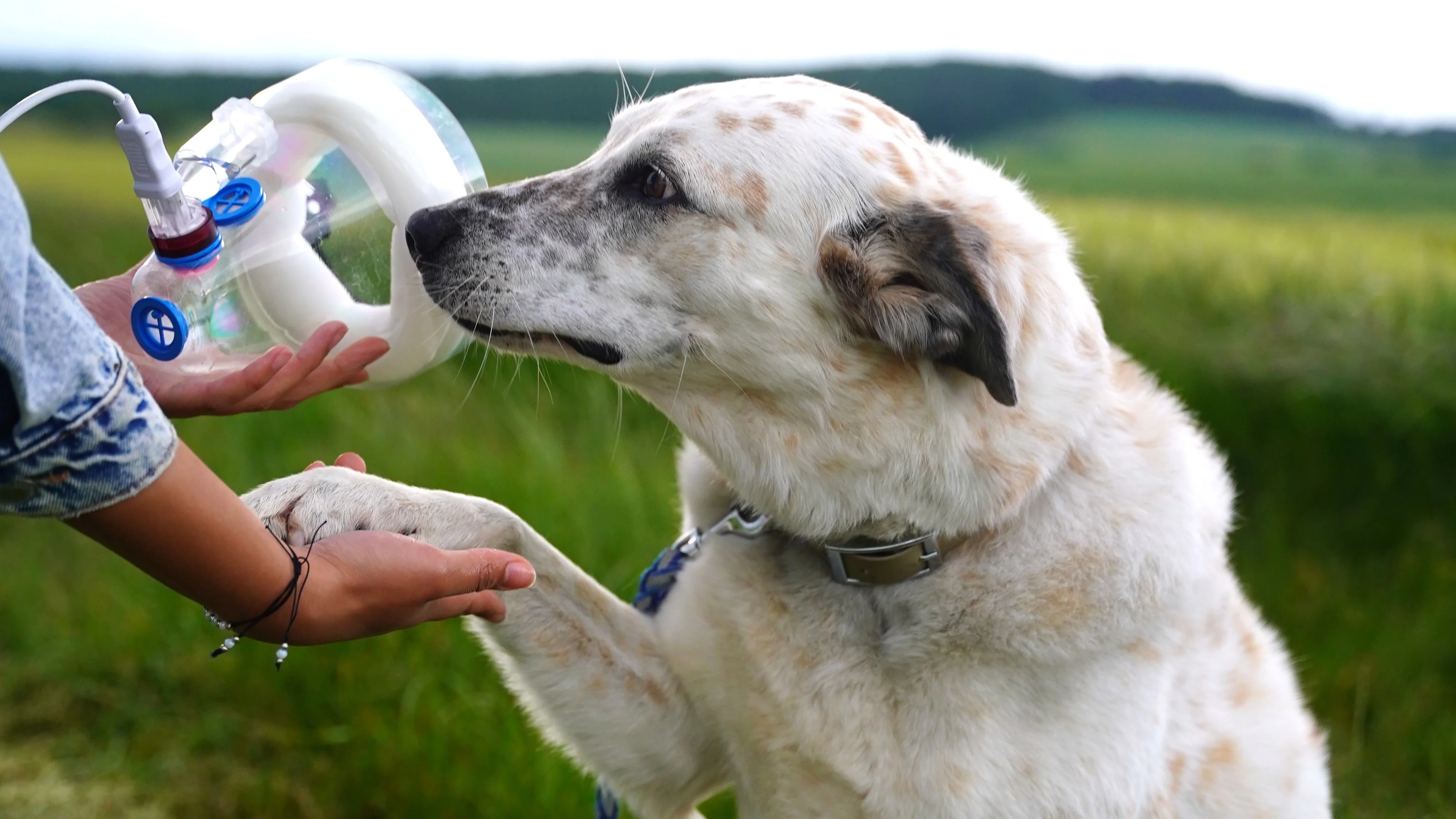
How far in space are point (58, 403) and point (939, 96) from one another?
214 inches

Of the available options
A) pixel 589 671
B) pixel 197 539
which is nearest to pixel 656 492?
pixel 589 671

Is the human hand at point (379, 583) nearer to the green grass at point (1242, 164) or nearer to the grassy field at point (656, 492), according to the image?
the grassy field at point (656, 492)

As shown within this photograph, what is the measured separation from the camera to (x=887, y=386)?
244 centimetres

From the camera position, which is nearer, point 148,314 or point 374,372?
point 148,314

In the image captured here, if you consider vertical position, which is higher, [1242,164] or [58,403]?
[58,403]

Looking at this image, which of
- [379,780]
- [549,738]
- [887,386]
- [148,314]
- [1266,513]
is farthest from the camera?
[1266,513]

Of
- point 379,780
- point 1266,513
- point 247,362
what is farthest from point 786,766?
point 1266,513

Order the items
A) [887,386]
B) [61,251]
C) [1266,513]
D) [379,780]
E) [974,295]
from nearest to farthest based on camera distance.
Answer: [974,295], [887,386], [379,780], [1266,513], [61,251]

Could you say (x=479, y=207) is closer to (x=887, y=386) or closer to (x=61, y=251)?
(x=887, y=386)

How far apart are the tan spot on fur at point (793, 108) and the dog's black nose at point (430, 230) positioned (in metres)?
0.69

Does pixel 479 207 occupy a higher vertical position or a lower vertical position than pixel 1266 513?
higher

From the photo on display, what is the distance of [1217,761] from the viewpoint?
2.61 m

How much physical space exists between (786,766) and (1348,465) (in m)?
3.88

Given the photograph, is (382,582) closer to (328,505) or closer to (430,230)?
(328,505)
